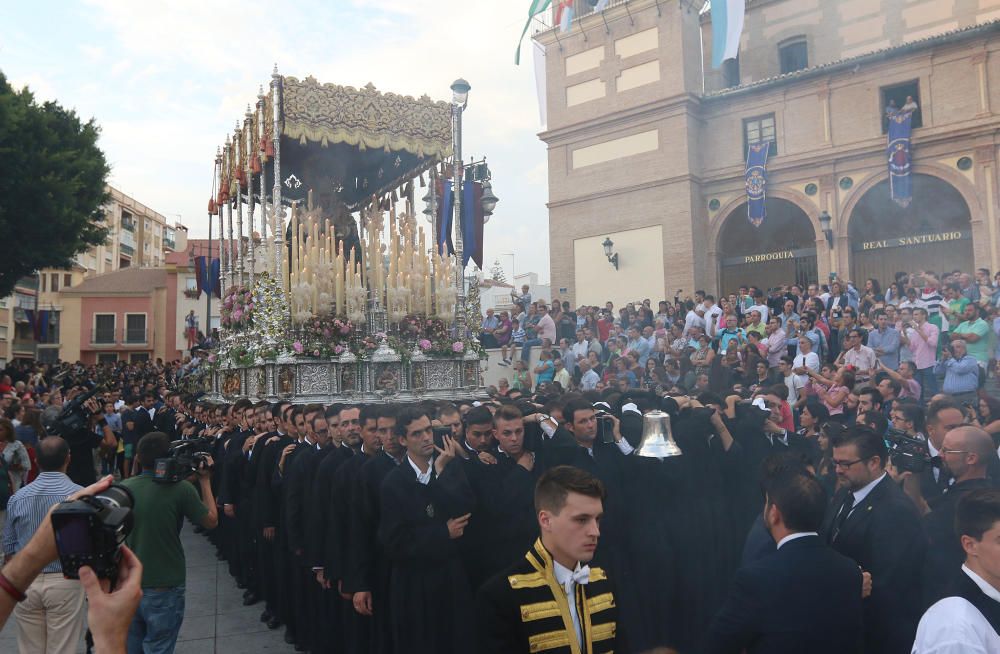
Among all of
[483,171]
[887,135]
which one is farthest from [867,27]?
[483,171]

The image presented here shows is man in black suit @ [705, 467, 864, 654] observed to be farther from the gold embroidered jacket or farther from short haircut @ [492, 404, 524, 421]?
short haircut @ [492, 404, 524, 421]

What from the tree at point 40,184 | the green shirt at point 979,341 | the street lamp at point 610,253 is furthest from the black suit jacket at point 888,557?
the tree at point 40,184

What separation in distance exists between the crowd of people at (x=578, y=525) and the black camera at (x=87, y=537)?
0.95 feet

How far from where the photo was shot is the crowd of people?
288 centimetres

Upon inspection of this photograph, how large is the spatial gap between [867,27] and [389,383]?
62.5 ft

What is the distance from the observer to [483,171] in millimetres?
14492

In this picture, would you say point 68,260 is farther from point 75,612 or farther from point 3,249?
point 75,612

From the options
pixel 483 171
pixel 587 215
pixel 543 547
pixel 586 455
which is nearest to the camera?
pixel 543 547

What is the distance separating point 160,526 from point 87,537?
334 centimetres

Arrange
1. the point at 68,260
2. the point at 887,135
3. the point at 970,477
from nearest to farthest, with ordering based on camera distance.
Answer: the point at 970,477
the point at 887,135
the point at 68,260

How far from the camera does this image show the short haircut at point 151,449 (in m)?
4.98

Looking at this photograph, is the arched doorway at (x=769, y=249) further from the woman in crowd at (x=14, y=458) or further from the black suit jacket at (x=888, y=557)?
the black suit jacket at (x=888, y=557)

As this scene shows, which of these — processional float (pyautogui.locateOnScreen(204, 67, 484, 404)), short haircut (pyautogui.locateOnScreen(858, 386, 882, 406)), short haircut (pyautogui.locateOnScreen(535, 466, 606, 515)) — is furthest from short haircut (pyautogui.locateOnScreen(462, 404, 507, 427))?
processional float (pyautogui.locateOnScreen(204, 67, 484, 404))

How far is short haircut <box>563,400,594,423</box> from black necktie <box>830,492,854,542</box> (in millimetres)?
1729
